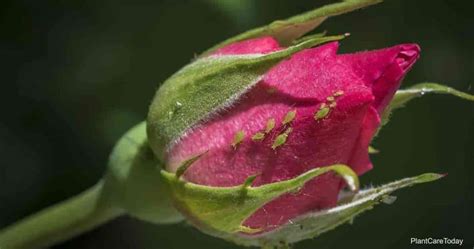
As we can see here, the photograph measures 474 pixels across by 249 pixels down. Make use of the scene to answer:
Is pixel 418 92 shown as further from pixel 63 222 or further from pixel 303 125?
pixel 63 222

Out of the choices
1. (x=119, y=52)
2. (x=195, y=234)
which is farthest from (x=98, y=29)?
(x=195, y=234)

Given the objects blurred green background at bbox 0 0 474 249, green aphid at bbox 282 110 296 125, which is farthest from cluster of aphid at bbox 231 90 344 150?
blurred green background at bbox 0 0 474 249

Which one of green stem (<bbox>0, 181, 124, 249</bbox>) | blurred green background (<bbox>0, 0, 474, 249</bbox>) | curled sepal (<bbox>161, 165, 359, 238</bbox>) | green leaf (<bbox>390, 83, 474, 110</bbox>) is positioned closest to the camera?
curled sepal (<bbox>161, 165, 359, 238</bbox>)

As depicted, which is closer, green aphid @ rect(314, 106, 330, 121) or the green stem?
green aphid @ rect(314, 106, 330, 121)

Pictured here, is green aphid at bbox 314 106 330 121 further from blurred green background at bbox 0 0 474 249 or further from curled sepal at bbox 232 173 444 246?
blurred green background at bbox 0 0 474 249

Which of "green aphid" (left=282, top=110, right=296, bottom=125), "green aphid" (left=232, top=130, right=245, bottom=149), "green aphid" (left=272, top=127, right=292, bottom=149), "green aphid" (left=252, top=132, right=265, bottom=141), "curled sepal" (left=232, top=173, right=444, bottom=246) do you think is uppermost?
"green aphid" (left=282, top=110, right=296, bottom=125)

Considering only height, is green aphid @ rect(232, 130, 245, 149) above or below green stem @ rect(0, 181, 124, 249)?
above

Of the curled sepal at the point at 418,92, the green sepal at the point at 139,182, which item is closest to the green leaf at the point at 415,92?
the curled sepal at the point at 418,92
